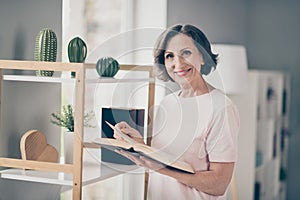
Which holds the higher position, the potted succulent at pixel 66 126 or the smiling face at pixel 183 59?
the smiling face at pixel 183 59

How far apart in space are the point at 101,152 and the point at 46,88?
12.8 inches

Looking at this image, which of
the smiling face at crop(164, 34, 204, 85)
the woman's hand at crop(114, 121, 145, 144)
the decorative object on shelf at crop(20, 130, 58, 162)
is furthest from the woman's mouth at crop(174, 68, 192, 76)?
the decorative object on shelf at crop(20, 130, 58, 162)

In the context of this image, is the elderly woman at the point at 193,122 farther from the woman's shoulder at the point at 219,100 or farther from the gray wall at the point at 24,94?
the gray wall at the point at 24,94

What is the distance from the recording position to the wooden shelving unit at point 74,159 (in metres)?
1.94

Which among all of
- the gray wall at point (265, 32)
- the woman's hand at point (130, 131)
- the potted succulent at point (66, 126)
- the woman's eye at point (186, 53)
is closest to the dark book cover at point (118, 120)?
the woman's hand at point (130, 131)

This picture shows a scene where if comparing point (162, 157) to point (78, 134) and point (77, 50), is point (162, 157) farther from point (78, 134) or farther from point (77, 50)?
point (77, 50)

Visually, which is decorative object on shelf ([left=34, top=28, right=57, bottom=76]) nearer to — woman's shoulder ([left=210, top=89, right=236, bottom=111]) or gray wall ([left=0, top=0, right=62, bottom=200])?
gray wall ([left=0, top=0, right=62, bottom=200])

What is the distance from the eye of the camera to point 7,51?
216cm

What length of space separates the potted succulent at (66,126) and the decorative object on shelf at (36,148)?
4cm

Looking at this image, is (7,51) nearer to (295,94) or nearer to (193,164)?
(193,164)

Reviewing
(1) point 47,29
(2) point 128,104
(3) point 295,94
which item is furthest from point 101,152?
(3) point 295,94

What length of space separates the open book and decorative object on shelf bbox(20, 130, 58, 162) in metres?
0.17

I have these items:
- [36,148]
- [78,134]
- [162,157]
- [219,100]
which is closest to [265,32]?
[219,100]

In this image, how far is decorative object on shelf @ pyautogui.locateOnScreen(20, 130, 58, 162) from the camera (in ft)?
6.77
